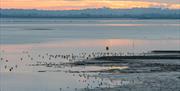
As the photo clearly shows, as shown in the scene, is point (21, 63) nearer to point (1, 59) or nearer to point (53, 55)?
point (1, 59)

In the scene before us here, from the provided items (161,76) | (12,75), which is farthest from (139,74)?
(12,75)

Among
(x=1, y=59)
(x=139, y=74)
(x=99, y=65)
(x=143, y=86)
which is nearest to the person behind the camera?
(x=143, y=86)

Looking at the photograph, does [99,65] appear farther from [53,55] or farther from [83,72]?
[53,55]

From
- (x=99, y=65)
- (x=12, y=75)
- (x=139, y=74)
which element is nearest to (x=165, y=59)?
(x=99, y=65)

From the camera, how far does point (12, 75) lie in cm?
3350

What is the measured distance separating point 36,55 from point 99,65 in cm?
1075

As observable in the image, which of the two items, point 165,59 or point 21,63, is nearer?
point 21,63

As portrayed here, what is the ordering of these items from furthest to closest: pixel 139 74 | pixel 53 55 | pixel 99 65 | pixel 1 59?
1. pixel 53 55
2. pixel 1 59
3. pixel 99 65
4. pixel 139 74

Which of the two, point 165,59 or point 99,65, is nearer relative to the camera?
point 99,65

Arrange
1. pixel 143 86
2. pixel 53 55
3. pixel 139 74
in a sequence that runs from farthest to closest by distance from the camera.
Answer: pixel 53 55
pixel 139 74
pixel 143 86

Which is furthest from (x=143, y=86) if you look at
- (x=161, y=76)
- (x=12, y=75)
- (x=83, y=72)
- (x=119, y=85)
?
(x=12, y=75)

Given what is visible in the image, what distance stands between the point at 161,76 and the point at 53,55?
17593 millimetres

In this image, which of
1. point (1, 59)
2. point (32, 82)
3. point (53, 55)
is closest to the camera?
point (32, 82)

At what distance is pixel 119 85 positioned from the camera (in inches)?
1086
